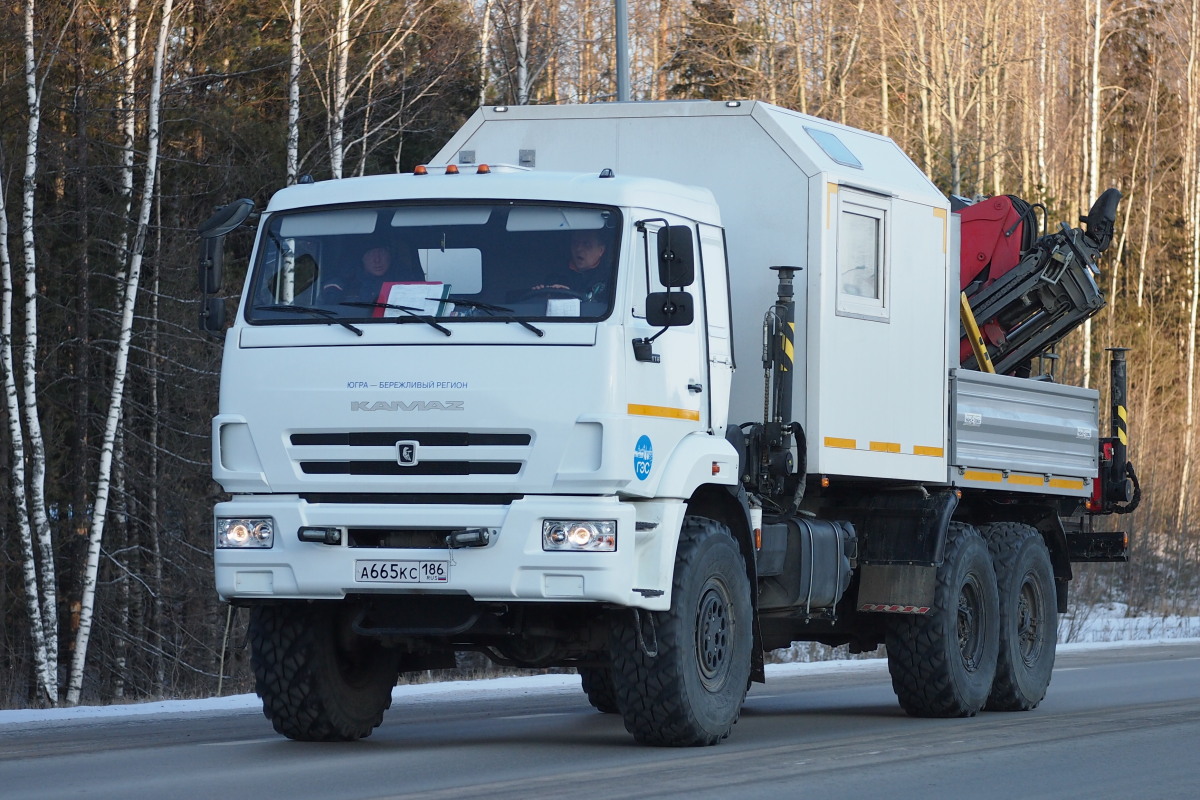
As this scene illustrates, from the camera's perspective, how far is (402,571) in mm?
8945

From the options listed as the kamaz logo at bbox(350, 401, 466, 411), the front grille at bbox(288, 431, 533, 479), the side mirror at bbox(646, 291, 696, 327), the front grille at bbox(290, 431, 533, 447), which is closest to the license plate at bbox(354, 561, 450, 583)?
the front grille at bbox(288, 431, 533, 479)

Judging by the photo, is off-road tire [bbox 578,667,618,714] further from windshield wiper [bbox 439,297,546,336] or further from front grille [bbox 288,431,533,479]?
windshield wiper [bbox 439,297,546,336]

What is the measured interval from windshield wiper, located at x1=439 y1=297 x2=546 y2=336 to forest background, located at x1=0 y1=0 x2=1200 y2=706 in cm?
257

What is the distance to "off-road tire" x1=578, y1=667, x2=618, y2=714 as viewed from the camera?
1220 centimetres

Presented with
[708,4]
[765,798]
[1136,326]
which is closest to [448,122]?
[708,4]

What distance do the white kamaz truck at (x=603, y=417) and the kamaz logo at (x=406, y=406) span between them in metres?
0.02

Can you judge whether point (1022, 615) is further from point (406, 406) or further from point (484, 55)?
point (484, 55)

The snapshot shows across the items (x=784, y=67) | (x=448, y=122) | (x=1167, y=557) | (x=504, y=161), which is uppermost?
(x=784, y=67)

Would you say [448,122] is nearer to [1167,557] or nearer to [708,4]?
[708,4]

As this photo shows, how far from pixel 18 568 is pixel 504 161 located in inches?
520

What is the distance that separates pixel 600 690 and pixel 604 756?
3.02m

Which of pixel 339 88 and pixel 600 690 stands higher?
pixel 339 88

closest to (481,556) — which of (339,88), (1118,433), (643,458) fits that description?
(643,458)

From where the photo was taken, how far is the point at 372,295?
9.34 m
